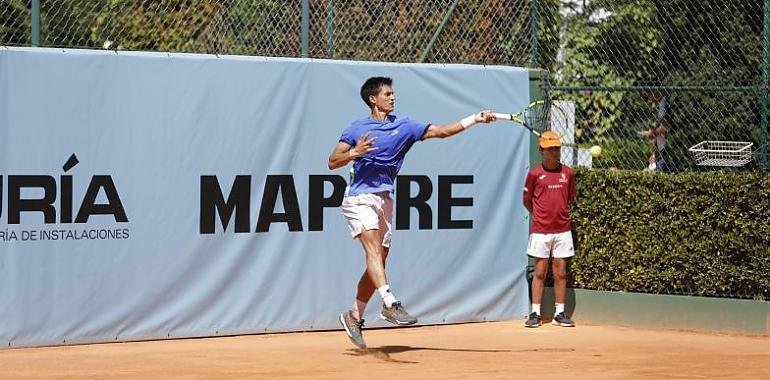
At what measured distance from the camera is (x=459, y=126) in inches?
368

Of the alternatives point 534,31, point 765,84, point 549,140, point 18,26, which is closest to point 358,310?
point 549,140

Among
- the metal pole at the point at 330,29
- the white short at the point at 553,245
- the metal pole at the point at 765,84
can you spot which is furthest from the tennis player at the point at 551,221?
the metal pole at the point at 330,29

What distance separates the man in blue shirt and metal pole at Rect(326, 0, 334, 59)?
1.68 meters

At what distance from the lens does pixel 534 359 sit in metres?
9.38

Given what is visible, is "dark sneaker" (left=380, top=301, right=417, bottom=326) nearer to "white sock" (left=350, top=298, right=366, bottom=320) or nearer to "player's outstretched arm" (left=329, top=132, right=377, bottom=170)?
"white sock" (left=350, top=298, right=366, bottom=320)

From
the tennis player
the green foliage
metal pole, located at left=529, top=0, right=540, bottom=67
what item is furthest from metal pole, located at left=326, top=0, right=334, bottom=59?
the green foliage

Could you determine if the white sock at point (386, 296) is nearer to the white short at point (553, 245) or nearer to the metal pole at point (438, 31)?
the white short at point (553, 245)

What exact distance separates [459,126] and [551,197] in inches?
101

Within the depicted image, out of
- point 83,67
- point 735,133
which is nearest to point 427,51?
point 83,67

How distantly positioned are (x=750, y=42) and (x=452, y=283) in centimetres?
728

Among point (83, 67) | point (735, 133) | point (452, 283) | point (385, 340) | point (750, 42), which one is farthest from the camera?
point (750, 42)

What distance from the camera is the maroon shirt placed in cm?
1166

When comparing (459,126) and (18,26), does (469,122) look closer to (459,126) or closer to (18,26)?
(459,126)

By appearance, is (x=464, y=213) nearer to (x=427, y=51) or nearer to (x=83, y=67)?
(x=427, y=51)
